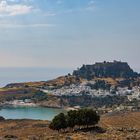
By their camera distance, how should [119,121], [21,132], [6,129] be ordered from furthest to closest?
[119,121], [6,129], [21,132]

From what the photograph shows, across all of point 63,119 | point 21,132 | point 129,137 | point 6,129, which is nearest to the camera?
point 129,137

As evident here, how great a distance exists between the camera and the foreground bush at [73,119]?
65.1m

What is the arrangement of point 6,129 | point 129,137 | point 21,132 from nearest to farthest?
point 129,137, point 21,132, point 6,129

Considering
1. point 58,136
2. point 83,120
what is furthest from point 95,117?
point 58,136

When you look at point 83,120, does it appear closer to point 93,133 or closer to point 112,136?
point 93,133

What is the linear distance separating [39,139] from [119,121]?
33608 millimetres

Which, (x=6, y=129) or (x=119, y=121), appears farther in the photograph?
(x=119, y=121)

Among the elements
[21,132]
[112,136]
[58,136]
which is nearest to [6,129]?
[21,132]

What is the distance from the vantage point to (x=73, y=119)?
2601 inches

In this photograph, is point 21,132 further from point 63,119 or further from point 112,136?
point 112,136

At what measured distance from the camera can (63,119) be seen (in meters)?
65.3

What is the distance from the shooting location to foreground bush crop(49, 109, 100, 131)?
65.1 m

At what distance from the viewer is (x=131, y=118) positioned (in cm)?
8988

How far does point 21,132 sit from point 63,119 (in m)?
11.2
